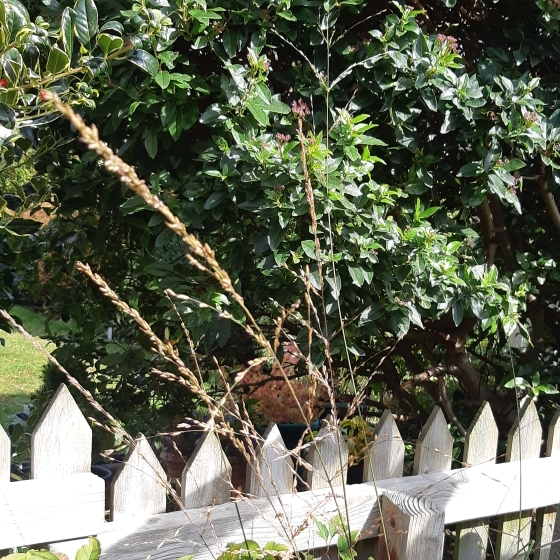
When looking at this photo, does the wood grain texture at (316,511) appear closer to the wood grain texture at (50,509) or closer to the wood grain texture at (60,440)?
the wood grain texture at (50,509)

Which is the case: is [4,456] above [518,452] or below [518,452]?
above

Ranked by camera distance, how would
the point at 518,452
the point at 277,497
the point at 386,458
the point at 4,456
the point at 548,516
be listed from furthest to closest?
the point at 548,516
the point at 518,452
the point at 386,458
the point at 277,497
the point at 4,456

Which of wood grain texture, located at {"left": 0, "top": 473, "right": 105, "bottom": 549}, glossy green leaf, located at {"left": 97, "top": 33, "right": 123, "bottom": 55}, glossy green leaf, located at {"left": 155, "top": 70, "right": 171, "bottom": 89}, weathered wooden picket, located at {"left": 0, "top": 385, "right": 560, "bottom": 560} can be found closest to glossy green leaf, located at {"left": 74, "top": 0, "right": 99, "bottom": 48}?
glossy green leaf, located at {"left": 97, "top": 33, "right": 123, "bottom": 55}

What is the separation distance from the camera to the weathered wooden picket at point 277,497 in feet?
5.21

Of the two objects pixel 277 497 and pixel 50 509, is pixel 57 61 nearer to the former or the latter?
pixel 50 509

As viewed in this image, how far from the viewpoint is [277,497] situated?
167cm

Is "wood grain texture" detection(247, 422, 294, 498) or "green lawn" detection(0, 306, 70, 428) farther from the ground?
"green lawn" detection(0, 306, 70, 428)

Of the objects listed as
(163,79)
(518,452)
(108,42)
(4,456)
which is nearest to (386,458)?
(518,452)

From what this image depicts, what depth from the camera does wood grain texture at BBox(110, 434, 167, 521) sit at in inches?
65.9

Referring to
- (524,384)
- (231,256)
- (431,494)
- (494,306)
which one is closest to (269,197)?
(231,256)

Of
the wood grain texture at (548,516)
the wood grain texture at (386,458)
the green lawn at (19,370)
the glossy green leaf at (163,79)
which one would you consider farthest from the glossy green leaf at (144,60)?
Answer: the green lawn at (19,370)

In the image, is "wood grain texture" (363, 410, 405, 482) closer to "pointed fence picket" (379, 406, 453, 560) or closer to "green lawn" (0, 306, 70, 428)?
"pointed fence picket" (379, 406, 453, 560)

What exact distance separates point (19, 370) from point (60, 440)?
6.14 metres

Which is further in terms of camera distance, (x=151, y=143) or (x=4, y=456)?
(x=151, y=143)
